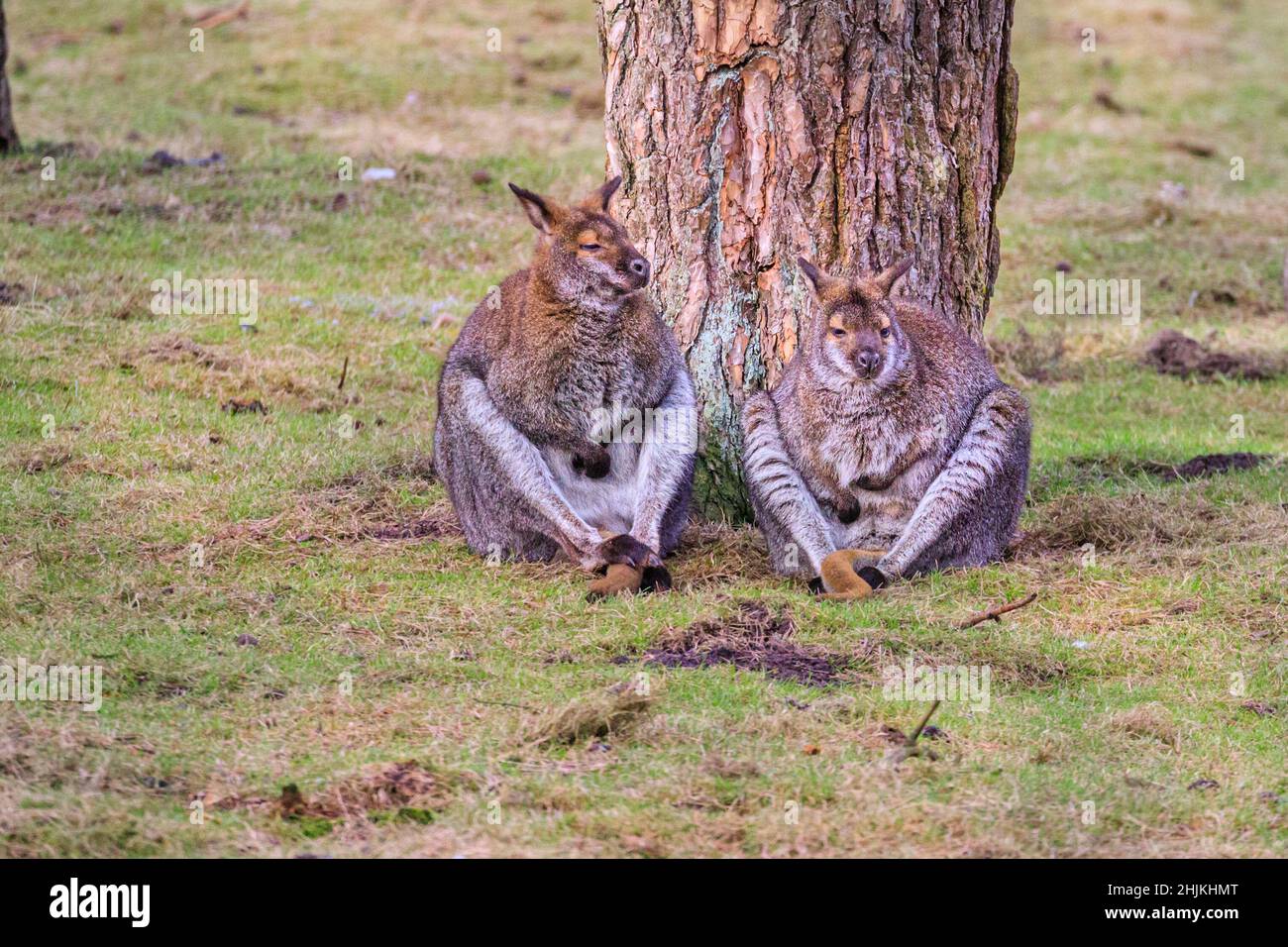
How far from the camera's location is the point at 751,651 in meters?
5.91

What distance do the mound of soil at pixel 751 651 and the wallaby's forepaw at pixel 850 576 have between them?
363 millimetres

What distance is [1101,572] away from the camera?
271 inches

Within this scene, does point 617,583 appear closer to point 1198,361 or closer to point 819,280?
point 819,280

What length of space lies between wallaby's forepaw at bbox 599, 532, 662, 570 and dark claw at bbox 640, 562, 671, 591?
0.02m

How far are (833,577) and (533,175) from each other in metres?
6.74

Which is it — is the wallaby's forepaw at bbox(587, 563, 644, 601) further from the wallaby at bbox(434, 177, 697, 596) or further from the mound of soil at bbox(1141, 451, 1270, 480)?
the mound of soil at bbox(1141, 451, 1270, 480)

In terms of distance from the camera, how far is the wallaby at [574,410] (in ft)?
22.1

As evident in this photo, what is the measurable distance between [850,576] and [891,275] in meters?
1.26

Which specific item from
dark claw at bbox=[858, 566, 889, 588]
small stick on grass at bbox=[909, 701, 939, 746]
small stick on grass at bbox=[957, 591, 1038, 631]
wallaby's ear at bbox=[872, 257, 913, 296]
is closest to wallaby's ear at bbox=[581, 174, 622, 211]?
wallaby's ear at bbox=[872, 257, 913, 296]

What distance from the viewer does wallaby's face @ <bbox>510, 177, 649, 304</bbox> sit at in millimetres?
6668

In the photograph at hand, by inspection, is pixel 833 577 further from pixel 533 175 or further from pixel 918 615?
pixel 533 175

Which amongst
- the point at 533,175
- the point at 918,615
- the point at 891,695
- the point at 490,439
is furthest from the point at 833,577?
the point at 533,175

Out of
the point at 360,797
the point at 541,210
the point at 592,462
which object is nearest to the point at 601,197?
the point at 541,210

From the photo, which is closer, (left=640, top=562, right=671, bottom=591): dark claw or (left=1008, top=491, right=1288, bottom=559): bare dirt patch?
(left=640, top=562, right=671, bottom=591): dark claw
